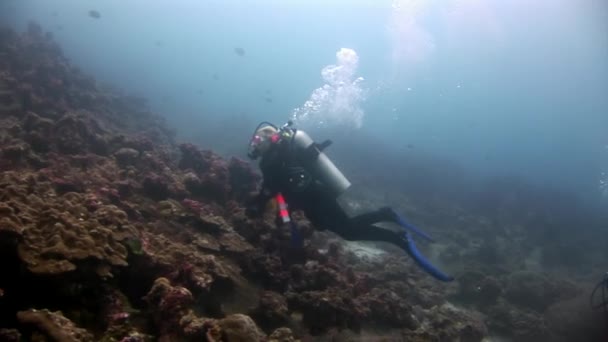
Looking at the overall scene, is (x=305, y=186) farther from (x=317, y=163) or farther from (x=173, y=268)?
(x=173, y=268)

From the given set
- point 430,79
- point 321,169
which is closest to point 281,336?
point 321,169

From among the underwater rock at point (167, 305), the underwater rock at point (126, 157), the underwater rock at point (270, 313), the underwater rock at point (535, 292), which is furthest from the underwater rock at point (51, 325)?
the underwater rock at point (535, 292)

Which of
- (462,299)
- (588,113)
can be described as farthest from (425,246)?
(588,113)

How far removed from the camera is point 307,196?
7.86 m

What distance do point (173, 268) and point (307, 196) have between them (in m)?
3.16

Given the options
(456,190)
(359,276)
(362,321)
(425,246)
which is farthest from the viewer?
(456,190)

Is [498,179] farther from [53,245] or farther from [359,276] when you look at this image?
[53,245]

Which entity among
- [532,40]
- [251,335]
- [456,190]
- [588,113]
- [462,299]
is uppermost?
[588,113]

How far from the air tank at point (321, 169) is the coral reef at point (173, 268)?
64.9 inches

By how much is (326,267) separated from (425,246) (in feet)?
36.3

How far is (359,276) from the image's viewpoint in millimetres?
9203

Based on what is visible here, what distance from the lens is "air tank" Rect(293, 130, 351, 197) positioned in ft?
26.6

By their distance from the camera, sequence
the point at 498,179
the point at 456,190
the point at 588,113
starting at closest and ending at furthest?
the point at 456,190 → the point at 498,179 → the point at 588,113

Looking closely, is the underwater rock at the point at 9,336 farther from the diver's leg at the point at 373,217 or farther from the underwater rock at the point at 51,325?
the diver's leg at the point at 373,217
